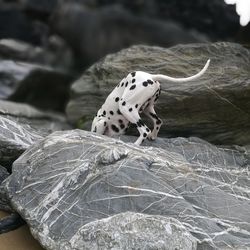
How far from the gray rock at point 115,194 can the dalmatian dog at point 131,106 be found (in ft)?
0.91

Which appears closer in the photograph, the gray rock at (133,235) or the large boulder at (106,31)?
the gray rock at (133,235)

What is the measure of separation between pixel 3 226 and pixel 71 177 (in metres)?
0.51

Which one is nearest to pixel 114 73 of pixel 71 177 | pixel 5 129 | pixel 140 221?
pixel 5 129

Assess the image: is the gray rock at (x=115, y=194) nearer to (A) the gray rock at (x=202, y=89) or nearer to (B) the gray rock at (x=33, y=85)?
(A) the gray rock at (x=202, y=89)

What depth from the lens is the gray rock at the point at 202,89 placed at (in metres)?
4.49

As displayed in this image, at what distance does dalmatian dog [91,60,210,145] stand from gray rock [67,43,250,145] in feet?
2.28

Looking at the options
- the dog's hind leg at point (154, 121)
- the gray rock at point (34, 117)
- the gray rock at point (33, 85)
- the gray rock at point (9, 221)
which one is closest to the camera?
the gray rock at point (9, 221)

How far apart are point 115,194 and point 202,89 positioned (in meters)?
1.74

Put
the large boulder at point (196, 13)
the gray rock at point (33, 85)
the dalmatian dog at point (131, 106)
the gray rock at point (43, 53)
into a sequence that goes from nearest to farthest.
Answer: the dalmatian dog at point (131, 106) → the gray rock at point (33, 85) → the gray rock at point (43, 53) → the large boulder at point (196, 13)

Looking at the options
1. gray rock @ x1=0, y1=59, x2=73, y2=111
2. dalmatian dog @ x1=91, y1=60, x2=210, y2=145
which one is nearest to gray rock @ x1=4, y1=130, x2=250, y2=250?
dalmatian dog @ x1=91, y1=60, x2=210, y2=145

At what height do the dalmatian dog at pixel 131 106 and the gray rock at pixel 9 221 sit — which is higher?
the dalmatian dog at pixel 131 106

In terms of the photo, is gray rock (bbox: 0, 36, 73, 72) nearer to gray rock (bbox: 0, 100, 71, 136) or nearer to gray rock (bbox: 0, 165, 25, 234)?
gray rock (bbox: 0, 100, 71, 136)

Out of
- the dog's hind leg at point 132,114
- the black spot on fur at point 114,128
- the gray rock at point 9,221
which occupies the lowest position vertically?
the gray rock at point 9,221

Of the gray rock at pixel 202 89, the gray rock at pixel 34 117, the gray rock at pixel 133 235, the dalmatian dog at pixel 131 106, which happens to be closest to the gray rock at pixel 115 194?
the gray rock at pixel 133 235
